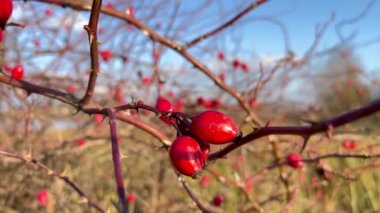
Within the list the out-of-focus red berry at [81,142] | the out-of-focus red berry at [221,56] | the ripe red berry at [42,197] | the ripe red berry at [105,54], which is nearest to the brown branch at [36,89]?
the ripe red berry at [42,197]

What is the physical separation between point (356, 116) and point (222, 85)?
1.09m

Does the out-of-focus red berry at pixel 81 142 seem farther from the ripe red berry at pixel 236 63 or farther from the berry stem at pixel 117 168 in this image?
the berry stem at pixel 117 168

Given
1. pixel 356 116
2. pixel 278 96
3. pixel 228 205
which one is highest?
pixel 356 116

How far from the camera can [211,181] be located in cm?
333

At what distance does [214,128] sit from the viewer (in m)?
0.63

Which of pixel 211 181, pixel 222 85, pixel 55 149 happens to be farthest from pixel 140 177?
pixel 222 85

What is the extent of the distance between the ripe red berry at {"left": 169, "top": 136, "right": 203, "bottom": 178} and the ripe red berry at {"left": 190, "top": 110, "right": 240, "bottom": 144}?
0.06 feet

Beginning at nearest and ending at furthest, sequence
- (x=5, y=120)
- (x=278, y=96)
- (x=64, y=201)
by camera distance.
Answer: (x=64, y=201) < (x=5, y=120) < (x=278, y=96)

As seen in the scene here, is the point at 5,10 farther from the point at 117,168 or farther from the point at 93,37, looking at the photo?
the point at 117,168

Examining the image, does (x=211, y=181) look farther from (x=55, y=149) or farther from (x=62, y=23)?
(x=62, y=23)

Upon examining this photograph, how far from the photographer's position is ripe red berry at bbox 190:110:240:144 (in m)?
0.63

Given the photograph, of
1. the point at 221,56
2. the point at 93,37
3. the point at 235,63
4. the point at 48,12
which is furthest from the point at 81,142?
the point at 93,37

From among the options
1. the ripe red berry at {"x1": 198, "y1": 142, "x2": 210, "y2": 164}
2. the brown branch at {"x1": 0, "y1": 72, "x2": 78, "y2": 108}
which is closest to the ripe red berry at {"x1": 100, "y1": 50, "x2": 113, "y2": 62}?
the brown branch at {"x1": 0, "y1": 72, "x2": 78, "y2": 108}

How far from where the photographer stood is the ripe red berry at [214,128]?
63cm
